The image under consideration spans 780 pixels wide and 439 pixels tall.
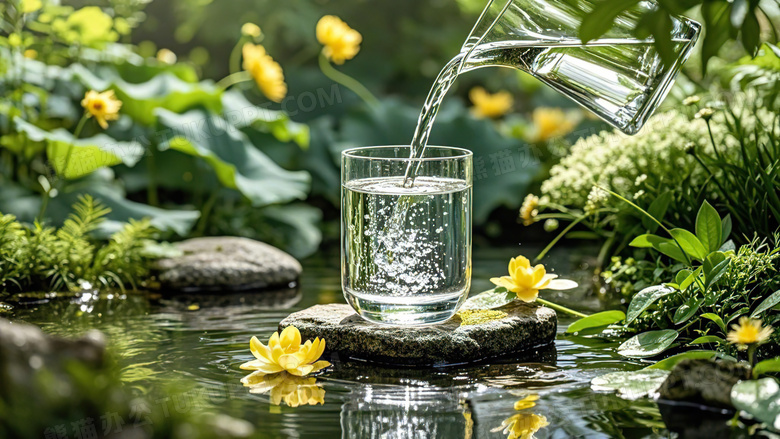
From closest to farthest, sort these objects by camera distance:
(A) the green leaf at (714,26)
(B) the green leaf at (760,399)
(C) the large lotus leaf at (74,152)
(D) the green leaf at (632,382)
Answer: (A) the green leaf at (714,26) → (B) the green leaf at (760,399) → (D) the green leaf at (632,382) → (C) the large lotus leaf at (74,152)

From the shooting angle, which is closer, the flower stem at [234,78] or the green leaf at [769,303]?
the green leaf at [769,303]

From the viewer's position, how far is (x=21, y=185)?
8.76 feet

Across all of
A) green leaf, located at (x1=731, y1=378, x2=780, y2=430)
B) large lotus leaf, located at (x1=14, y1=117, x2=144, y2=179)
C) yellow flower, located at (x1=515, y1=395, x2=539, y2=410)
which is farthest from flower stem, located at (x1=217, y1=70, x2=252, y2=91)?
green leaf, located at (x1=731, y1=378, x2=780, y2=430)

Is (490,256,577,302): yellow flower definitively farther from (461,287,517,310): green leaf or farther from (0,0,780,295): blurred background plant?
(0,0,780,295): blurred background plant

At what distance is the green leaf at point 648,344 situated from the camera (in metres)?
1.55

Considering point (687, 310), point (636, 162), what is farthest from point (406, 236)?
point (636, 162)

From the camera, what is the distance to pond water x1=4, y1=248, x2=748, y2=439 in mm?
1230

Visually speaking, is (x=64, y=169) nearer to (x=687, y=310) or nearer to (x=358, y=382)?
(x=358, y=382)

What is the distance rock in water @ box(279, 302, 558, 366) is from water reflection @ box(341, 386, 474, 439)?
143 millimetres

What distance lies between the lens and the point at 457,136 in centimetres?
370

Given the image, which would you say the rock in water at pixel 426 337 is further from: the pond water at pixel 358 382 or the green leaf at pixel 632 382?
the green leaf at pixel 632 382

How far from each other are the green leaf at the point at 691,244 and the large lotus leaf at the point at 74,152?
1671 mm

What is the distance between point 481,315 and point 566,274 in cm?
80

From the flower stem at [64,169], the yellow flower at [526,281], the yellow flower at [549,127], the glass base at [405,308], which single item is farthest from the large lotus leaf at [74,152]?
the yellow flower at [549,127]
